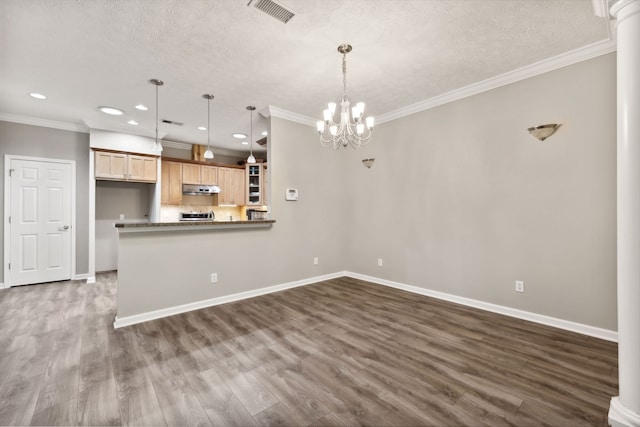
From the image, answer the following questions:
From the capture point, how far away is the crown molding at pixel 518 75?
275 centimetres

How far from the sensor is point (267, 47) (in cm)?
274

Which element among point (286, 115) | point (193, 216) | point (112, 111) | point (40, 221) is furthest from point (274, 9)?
point (40, 221)

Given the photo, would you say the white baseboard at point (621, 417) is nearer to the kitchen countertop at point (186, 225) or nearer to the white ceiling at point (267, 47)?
the white ceiling at point (267, 47)

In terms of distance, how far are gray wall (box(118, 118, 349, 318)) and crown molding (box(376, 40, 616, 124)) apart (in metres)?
1.74

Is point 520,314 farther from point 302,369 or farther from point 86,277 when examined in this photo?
point 86,277

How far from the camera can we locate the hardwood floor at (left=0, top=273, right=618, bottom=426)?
1.75 metres

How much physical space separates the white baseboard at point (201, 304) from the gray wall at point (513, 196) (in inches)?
59.4

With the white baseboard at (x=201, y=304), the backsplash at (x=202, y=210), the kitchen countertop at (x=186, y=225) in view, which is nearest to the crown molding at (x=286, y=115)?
the kitchen countertop at (x=186, y=225)

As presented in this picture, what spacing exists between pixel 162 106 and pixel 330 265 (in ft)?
12.5

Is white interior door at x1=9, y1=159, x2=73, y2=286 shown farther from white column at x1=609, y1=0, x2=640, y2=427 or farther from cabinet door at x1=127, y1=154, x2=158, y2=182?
white column at x1=609, y1=0, x2=640, y2=427

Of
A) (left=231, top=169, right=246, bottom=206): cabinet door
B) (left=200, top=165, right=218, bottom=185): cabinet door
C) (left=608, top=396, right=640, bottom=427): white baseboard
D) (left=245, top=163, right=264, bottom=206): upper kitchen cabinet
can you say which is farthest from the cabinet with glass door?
(left=608, top=396, right=640, bottom=427): white baseboard

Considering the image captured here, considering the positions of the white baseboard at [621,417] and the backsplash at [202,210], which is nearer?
the white baseboard at [621,417]

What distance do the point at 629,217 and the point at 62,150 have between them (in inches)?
294

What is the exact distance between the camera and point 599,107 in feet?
9.05
